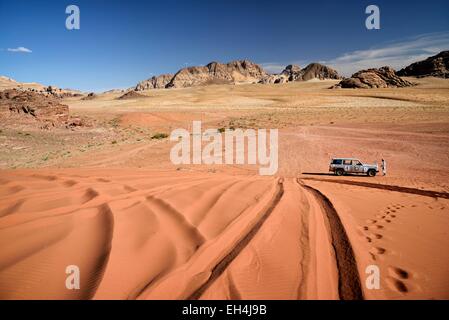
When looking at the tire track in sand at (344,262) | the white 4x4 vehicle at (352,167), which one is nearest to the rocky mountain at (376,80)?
the white 4x4 vehicle at (352,167)

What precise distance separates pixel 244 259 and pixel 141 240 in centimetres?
226

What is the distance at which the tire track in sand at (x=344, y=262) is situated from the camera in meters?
5.08

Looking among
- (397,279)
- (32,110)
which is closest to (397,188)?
(397,279)

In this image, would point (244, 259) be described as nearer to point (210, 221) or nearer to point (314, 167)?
point (210, 221)

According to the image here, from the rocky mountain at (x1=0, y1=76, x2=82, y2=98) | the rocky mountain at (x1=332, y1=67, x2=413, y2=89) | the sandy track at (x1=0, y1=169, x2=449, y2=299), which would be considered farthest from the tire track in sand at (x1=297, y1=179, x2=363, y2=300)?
the rocky mountain at (x1=0, y1=76, x2=82, y2=98)

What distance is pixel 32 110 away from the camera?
33.3 metres

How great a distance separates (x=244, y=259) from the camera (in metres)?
6.02

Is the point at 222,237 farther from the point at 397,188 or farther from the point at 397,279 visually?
the point at 397,188

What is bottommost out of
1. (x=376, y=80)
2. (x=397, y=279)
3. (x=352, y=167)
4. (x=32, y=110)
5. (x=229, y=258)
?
(x=397, y=279)

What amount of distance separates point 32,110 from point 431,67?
137m

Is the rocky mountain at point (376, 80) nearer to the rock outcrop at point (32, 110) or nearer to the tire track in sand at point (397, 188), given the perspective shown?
the rock outcrop at point (32, 110)

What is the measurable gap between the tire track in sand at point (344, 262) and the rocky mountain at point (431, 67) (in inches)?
5101

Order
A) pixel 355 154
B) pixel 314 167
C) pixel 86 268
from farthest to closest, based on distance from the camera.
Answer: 1. pixel 355 154
2. pixel 314 167
3. pixel 86 268
